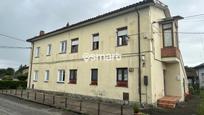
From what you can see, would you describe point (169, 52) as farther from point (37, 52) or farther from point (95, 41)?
point (37, 52)

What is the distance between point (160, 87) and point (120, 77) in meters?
3.15

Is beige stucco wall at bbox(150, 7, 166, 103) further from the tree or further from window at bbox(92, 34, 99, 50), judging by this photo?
the tree

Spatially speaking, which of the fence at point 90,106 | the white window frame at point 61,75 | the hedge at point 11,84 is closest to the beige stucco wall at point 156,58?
the fence at point 90,106

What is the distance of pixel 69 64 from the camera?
19.9m

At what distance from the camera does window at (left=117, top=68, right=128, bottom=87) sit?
14875mm

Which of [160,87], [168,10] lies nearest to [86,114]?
[160,87]

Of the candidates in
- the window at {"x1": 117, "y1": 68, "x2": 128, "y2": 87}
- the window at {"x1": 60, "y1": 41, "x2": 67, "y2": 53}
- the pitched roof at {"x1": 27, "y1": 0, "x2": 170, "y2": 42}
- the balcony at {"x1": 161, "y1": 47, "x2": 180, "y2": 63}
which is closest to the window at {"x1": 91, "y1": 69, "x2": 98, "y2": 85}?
the window at {"x1": 117, "y1": 68, "x2": 128, "y2": 87}

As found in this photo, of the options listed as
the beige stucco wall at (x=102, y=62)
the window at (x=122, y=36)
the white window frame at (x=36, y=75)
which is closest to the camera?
the beige stucco wall at (x=102, y=62)

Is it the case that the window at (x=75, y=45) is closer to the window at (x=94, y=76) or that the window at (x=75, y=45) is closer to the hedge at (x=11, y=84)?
the window at (x=94, y=76)

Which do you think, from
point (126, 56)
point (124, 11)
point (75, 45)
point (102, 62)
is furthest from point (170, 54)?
point (75, 45)

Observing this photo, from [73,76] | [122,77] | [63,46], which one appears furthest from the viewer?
[63,46]

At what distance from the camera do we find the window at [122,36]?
50.7 ft

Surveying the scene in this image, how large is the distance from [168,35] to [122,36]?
3.65 m

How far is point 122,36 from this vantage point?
1573cm
